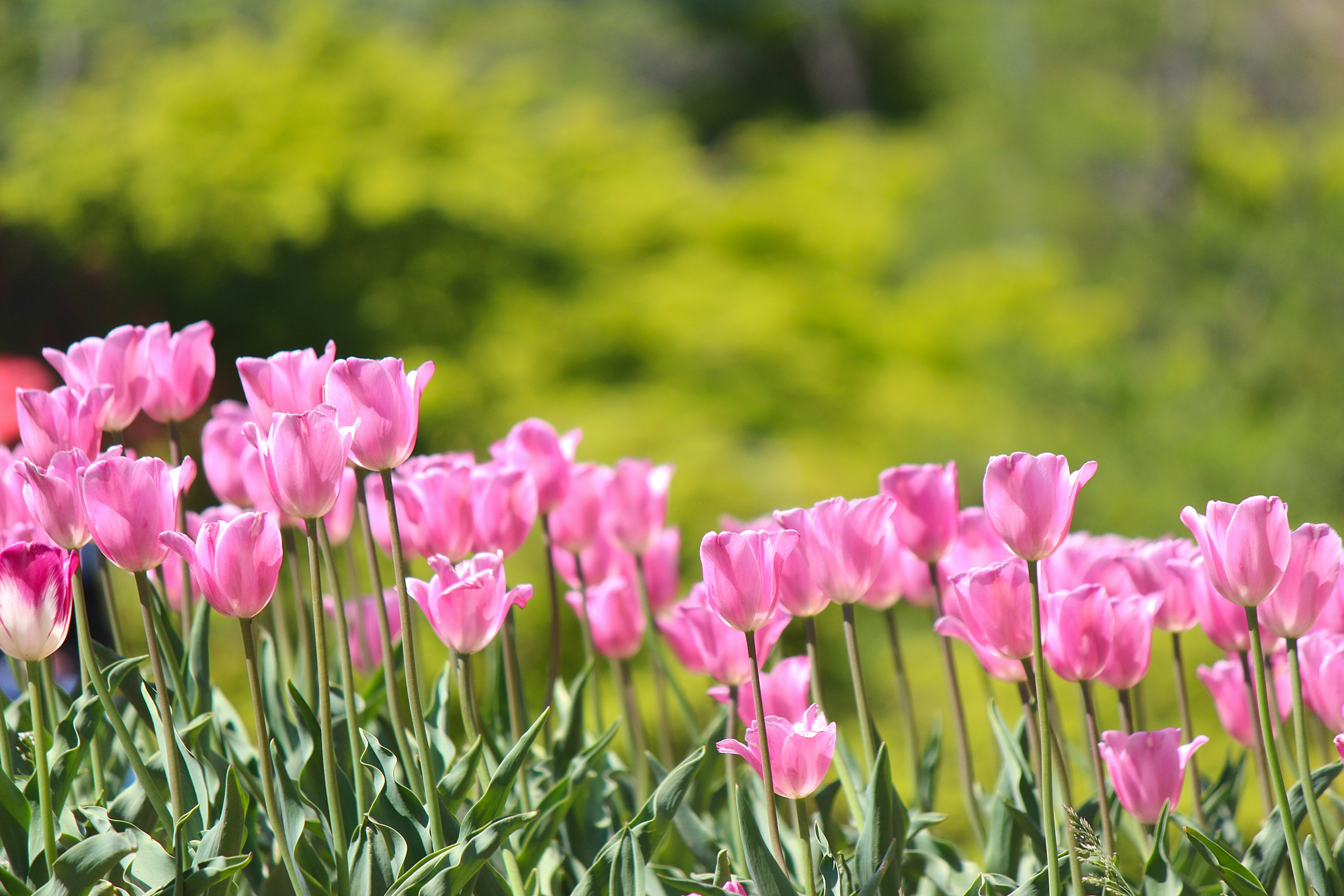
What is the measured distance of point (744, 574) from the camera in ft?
2.07

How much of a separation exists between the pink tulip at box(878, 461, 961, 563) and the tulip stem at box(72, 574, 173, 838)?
0.50 metres

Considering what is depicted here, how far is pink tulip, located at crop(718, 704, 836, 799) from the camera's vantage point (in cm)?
66

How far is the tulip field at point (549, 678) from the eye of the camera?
0.63m

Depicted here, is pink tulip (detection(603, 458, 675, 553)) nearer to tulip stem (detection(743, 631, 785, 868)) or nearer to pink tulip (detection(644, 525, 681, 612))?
pink tulip (detection(644, 525, 681, 612))

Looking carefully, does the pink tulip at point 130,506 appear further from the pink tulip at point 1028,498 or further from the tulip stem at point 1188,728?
the tulip stem at point 1188,728

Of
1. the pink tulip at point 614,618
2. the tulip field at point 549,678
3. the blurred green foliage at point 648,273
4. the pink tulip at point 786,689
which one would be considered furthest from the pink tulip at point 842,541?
the blurred green foliage at point 648,273

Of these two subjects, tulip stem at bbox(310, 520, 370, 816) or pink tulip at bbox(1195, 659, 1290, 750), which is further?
pink tulip at bbox(1195, 659, 1290, 750)

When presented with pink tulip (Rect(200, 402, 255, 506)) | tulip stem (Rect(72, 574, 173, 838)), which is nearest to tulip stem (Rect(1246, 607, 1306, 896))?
tulip stem (Rect(72, 574, 173, 838))

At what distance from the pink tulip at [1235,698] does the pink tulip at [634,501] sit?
1.48 ft

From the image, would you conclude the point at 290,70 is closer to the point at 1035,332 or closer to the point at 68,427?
the point at 1035,332

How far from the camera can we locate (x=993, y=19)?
13.6 metres

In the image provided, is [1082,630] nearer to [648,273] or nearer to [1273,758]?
[1273,758]

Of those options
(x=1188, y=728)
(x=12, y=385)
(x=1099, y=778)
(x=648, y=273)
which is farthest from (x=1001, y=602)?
(x=648, y=273)

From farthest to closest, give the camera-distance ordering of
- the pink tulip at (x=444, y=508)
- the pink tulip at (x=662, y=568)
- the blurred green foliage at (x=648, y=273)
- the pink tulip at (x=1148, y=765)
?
the blurred green foliage at (x=648, y=273), the pink tulip at (x=662, y=568), the pink tulip at (x=444, y=508), the pink tulip at (x=1148, y=765)
